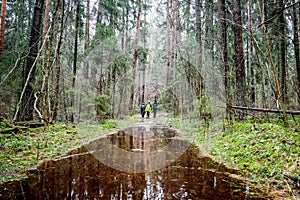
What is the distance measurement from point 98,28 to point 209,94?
27.0ft

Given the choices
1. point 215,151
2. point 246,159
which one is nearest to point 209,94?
point 215,151

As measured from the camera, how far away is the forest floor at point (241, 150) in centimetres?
429

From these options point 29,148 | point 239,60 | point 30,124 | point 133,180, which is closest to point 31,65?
point 30,124

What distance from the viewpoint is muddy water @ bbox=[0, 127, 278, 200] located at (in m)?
3.57

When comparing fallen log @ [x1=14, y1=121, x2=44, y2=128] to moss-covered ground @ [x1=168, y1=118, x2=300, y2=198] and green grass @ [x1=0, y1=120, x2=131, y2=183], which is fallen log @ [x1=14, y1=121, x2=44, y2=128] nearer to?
green grass @ [x1=0, y1=120, x2=131, y2=183]

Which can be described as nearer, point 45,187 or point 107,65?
point 45,187

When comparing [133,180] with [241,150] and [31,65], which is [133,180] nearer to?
[241,150]

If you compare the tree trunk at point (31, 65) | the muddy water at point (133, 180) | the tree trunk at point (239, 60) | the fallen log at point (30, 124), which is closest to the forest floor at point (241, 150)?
the muddy water at point (133, 180)

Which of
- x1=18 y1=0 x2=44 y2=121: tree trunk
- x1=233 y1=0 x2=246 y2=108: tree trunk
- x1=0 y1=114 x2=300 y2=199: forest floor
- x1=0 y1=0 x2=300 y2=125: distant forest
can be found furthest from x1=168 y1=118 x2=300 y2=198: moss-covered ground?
x1=18 y1=0 x2=44 y2=121: tree trunk

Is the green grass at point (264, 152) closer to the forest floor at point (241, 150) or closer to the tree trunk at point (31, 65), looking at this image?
the forest floor at point (241, 150)

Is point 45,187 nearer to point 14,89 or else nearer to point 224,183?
point 224,183

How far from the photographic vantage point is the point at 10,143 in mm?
6531

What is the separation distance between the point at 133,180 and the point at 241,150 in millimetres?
3125

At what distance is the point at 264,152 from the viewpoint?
17.2ft
